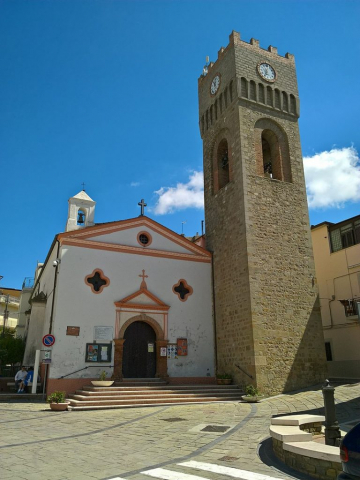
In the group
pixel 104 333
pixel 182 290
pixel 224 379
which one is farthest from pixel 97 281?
pixel 224 379

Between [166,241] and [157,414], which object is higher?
[166,241]

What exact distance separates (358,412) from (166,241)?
1161 centimetres

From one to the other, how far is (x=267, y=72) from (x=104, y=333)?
15.5 metres

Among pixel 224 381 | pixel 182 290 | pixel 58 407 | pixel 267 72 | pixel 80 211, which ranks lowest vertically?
pixel 58 407

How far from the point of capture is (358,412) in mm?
10570

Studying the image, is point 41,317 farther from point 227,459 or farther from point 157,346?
point 227,459

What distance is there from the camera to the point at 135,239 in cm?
1916

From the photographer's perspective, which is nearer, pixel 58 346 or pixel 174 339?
pixel 58 346

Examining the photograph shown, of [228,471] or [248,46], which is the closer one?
[228,471]

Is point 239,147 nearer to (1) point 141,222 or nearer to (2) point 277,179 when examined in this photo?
(2) point 277,179

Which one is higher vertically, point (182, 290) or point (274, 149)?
point (274, 149)

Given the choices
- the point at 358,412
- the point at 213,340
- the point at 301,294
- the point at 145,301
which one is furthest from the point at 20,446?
A: the point at 301,294

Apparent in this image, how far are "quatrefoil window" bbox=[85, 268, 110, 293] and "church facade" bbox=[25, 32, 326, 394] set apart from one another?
4 centimetres

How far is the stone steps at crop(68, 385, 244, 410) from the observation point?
45.5 ft
